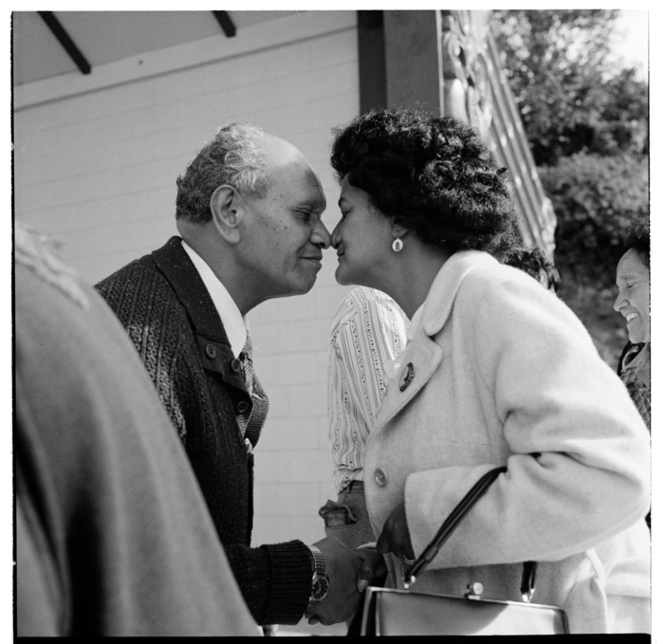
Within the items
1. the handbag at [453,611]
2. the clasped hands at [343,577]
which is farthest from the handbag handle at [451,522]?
the clasped hands at [343,577]

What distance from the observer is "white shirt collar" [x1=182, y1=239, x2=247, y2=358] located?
2121mm

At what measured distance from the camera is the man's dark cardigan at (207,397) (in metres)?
1.77

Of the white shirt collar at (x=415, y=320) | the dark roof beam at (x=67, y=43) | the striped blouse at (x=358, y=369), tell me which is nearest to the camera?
the white shirt collar at (x=415, y=320)

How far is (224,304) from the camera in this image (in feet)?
7.06

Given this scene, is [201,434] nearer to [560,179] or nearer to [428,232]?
[428,232]

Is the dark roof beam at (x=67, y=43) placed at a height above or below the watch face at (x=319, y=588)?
above

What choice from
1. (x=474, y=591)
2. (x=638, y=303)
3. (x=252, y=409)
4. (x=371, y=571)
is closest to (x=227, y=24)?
(x=638, y=303)

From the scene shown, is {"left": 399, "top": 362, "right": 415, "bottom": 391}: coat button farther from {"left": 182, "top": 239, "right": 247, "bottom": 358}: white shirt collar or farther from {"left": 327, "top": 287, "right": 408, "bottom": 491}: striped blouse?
{"left": 327, "top": 287, "right": 408, "bottom": 491}: striped blouse

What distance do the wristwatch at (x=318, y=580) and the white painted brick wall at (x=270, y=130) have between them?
196 centimetres

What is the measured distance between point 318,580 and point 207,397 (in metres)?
0.54

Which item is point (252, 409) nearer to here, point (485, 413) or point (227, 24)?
point (485, 413)

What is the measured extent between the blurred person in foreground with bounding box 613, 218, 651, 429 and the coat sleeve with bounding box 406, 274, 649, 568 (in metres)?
0.88

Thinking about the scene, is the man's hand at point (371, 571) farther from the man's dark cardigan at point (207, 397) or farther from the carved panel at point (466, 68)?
the carved panel at point (466, 68)

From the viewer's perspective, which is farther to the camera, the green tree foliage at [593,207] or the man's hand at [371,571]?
the green tree foliage at [593,207]
